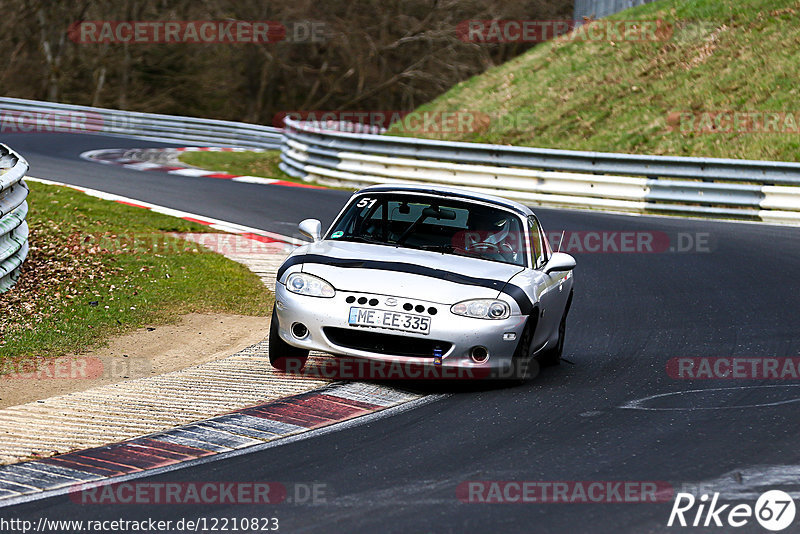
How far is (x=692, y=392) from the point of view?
743 centimetres

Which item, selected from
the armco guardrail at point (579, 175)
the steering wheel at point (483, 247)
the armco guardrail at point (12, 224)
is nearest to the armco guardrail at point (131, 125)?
the armco guardrail at point (579, 175)

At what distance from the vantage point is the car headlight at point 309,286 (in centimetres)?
732

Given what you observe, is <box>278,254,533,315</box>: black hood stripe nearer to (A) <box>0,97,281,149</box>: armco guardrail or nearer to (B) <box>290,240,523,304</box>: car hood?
(B) <box>290,240,523,304</box>: car hood

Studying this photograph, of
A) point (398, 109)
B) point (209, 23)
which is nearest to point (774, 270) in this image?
point (398, 109)

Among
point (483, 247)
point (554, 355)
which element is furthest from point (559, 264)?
point (554, 355)

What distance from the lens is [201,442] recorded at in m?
5.93

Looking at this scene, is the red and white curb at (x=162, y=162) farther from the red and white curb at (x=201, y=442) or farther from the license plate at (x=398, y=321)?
the red and white curb at (x=201, y=442)

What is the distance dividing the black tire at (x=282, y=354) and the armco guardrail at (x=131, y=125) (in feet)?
84.5

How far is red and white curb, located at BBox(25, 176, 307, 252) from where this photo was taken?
1452 cm

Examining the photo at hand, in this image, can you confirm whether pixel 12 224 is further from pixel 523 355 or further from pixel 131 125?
pixel 131 125

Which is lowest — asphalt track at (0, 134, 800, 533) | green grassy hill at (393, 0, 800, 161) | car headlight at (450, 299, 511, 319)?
asphalt track at (0, 134, 800, 533)

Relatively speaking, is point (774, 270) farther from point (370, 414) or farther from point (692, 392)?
point (370, 414)

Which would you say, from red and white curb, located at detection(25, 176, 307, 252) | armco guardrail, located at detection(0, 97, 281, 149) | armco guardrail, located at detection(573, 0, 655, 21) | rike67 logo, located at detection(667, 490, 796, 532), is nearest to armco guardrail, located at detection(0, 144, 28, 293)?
red and white curb, located at detection(25, 176, 307, 252)

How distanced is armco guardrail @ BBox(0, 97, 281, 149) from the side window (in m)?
25.0
